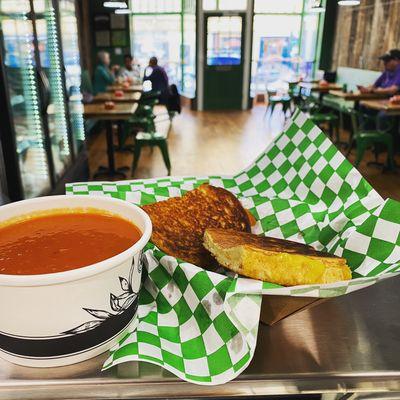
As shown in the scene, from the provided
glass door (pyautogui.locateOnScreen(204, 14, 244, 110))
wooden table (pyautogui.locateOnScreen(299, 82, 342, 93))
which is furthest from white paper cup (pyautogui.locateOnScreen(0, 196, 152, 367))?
glass door (pyautogui.locateOnScreen(204, 14, 244, 110))

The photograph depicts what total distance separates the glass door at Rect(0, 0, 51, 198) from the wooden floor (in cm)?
195

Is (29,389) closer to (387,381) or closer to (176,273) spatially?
(176,273)

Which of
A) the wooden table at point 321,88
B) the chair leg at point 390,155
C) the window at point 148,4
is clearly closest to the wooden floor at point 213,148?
the chair leg at point 390,155

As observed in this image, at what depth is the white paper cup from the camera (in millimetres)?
567

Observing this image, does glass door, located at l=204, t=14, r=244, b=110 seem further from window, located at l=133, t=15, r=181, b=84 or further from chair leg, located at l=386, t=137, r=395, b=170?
chair leg, located at l=386, t=137, r=395, b=170

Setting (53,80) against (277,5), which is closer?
(277,5)

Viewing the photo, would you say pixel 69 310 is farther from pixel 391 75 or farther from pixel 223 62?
pixel 223 62

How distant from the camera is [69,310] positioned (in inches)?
23.5

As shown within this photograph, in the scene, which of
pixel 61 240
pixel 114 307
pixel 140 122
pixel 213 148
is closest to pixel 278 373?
pixel 114 307

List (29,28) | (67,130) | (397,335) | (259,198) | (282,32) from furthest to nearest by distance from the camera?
(282,32)
(67,130)
(29,28)
(259,198)
(397,335)

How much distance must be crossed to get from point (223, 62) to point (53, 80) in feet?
25.8

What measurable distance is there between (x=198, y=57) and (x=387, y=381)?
11.4m

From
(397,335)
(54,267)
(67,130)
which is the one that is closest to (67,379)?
(54,267)

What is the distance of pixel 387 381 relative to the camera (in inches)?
27.6
